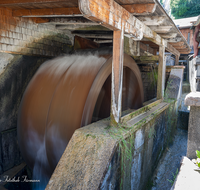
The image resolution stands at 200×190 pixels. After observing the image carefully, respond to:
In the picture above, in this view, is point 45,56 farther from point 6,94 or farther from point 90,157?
point 90,157

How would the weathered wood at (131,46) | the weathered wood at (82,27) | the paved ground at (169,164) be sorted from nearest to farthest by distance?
the paved ground at (169,164), the weathered wood at (82,27), the weathered wood at (131,46)

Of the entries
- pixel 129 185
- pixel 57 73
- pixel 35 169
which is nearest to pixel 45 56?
pixel 57 73

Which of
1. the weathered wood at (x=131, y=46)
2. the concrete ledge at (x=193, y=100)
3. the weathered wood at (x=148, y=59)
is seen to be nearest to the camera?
the concrete ledge at (x=193, y=100)

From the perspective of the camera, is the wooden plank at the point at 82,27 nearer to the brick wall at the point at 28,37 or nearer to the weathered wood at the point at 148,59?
the brick wall at the point at 28,37

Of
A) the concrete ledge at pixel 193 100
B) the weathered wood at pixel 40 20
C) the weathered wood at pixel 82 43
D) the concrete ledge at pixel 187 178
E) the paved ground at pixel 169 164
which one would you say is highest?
the weathered wood at pixel 40 20

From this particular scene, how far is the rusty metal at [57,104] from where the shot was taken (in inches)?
115

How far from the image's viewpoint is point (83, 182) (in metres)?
1.87

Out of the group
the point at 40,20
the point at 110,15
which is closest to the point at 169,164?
the point at 110,15

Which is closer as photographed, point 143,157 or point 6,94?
point 143,157

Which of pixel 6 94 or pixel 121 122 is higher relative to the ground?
pixel 6 94

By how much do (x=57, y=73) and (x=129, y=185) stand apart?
2371 millimetres

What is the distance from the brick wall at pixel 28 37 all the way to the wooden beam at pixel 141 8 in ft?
7.20

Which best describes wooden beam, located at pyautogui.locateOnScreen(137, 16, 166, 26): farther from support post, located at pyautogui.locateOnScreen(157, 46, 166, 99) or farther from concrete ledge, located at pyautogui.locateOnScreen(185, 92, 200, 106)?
support post, located at pyautogui.locateOnScreen(157, 46, 166, 99)

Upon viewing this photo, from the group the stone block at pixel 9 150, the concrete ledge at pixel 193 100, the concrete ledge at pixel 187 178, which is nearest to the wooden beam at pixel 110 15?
the concrete ledge at pixel 193 100
